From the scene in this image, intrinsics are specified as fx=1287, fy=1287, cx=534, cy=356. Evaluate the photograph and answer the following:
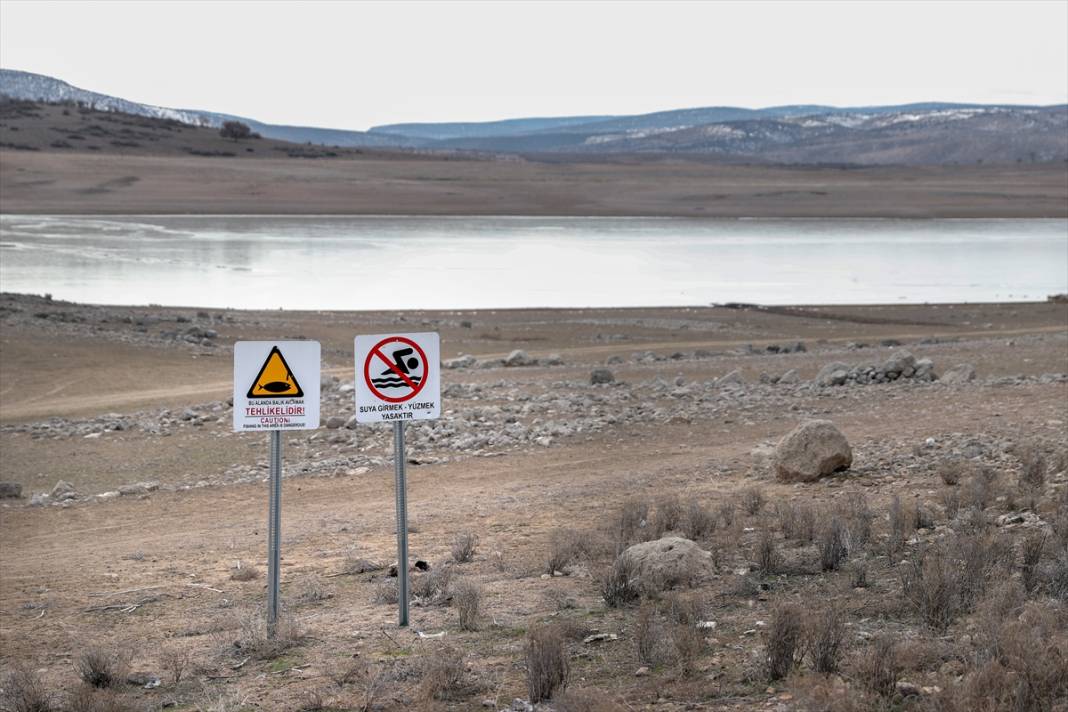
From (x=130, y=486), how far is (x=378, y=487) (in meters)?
2.46

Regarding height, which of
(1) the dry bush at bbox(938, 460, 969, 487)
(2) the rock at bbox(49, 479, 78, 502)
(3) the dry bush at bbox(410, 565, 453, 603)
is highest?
(1) the dry bush at bbox(938, 460, 969, 487)

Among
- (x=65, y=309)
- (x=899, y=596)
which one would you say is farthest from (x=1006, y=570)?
(x=65, y=309)

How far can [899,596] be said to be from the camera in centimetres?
617

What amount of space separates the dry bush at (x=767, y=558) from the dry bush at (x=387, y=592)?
1.98m

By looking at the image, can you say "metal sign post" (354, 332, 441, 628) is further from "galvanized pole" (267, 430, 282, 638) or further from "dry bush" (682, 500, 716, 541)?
"dry bush" (682, 500, 716, 541)

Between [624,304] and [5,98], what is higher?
[5,98]

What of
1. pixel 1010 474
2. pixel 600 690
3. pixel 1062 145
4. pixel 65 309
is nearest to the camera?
pixel 600 690

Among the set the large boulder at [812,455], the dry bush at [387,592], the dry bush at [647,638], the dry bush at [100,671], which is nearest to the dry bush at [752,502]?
the large boulder at [812,455]

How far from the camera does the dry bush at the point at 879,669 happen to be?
190 inches

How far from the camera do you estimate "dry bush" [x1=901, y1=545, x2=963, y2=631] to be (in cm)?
571

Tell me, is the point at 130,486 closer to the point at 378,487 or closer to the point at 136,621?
the point at 378,487

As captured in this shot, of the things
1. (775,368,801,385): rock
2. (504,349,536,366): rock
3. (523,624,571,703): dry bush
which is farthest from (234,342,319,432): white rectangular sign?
(504,349,536,366): rock

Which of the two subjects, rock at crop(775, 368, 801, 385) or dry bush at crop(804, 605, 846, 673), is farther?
rock at crop(775, 368, 801, 385)

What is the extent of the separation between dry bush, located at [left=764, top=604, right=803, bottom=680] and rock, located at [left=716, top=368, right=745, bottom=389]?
37.2 ft
